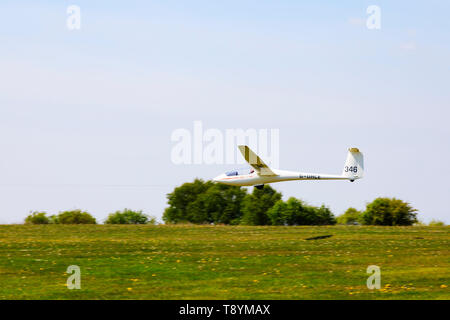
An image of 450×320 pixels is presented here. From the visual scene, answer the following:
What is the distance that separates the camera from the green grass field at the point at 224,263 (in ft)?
69.8

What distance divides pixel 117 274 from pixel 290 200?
3404 centimetres

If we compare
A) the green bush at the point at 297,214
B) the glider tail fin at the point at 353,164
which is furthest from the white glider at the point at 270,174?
the green bush at the point at 297,214

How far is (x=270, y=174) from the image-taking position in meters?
46.2

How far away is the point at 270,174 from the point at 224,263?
66.3ft

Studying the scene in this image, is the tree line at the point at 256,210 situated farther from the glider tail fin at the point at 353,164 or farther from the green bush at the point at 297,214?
the glider tail fin at the point at 353,164

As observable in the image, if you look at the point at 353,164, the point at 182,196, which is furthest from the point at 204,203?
the point at 353,164

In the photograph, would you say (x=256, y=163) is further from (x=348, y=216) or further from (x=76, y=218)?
(x=348, y=216)

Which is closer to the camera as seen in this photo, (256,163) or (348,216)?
(256,163)

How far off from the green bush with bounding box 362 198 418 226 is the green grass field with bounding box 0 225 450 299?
10.3m

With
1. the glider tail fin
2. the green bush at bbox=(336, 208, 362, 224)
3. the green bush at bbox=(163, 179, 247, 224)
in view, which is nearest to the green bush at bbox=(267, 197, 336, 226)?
the green bush at bbox=(163, 179, 247, 224)

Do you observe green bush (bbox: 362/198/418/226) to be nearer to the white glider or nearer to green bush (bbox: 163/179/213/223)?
the white glider

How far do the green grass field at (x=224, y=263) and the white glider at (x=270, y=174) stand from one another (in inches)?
249

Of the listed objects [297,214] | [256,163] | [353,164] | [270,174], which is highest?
[256,163]
